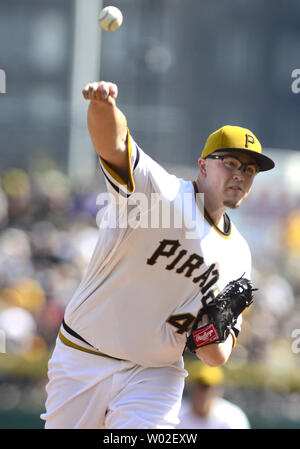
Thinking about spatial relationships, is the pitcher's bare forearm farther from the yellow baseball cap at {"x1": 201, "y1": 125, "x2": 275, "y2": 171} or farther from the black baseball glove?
the black baseball glove

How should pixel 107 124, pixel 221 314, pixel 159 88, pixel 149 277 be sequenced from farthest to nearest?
pixel 159 88 → pixel 221 314 → pixel 149 277 → pixel 107 124

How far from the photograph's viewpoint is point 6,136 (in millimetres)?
11062

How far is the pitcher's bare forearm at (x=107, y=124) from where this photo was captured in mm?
2457

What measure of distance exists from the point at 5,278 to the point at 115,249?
4.03m

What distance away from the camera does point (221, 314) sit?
3.00m

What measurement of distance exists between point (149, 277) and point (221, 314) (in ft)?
1.23

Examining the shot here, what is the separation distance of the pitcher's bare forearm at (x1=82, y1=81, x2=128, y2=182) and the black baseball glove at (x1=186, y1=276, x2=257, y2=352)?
79cm

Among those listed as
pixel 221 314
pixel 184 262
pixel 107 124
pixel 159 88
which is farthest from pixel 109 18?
pixel 159 88

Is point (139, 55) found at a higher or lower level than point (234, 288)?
higher

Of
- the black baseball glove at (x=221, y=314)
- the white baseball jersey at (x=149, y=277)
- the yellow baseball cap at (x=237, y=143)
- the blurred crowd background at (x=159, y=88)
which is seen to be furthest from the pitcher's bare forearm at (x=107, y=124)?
the blurred crowd background at (x=159, y=88)

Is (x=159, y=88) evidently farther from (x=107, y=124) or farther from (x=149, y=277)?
(x=107, y=124)

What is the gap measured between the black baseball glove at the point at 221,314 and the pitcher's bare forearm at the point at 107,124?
0.79 m
